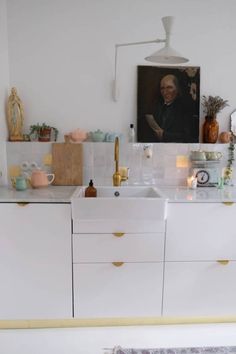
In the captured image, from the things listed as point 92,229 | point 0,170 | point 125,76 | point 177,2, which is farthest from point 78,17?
point 92,229

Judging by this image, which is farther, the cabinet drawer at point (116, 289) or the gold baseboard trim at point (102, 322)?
the cabinet drawer at point (116, 289)

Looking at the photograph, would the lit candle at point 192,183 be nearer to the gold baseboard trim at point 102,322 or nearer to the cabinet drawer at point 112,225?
the cabinet drawer at point 112,225

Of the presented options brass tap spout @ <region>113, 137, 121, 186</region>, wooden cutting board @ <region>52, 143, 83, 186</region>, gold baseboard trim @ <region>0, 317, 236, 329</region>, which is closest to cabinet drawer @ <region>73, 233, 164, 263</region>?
brass tap spout @ <region>113, 137, 121, 186</region>

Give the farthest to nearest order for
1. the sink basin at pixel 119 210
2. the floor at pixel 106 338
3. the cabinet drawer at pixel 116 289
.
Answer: the cabinet drawer at pixel 116 289 → the sink basin at pixel 119 210 → the floor at pixel 106 338

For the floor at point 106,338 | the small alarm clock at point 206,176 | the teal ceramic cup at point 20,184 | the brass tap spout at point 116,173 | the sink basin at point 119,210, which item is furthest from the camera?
the small alarm clock at point 206,176

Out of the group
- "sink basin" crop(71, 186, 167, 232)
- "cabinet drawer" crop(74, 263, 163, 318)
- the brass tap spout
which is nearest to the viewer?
"sink basin" crop(71, 186, 167, 232)

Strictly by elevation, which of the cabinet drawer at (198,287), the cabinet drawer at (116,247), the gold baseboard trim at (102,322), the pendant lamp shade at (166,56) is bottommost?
the cabinet drawer at (198,287)

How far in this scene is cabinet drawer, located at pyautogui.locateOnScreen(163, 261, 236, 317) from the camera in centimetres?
185

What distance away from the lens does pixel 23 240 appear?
1773 millimetres

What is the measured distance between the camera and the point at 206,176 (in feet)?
7.52

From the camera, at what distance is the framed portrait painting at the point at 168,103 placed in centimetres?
230

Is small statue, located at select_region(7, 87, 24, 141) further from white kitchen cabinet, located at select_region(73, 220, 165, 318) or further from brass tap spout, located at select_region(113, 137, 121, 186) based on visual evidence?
white kitchen cabinet, located at select_region(73, 220, 165, 318)

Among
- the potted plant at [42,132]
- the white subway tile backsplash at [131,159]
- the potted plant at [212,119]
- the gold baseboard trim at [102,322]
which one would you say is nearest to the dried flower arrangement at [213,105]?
the potted plant at [212,119]

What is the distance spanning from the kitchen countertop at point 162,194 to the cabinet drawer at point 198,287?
1.36 feet
